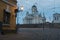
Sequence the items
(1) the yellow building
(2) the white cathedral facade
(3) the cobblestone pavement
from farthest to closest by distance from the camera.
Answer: (2) the white cathedral facade < (1) the yellow building < (3) the cobblestone pavement

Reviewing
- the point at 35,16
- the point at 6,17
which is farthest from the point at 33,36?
the point at 35,16

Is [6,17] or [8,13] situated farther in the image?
[8,13]

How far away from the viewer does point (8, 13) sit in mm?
23125

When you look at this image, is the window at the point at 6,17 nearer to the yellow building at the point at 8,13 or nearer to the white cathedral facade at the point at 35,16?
the yellow building at the point at 8,13

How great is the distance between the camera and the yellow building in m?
21.4

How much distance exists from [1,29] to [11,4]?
424cm

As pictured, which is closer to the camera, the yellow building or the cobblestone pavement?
the cobblestone pavement

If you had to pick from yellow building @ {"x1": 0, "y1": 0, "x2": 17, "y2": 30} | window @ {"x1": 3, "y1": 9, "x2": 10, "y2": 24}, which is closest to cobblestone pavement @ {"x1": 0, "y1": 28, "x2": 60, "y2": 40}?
yellow building @ {"x1": 0, "y1": 0, "x2": 17, "y2": 30}

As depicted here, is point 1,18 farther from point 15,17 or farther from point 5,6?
point 15,17

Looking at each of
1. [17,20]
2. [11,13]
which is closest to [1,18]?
[11,13]

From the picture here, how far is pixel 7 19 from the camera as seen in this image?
23078mm

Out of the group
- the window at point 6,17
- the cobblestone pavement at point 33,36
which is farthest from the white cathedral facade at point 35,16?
the window at point 6,17

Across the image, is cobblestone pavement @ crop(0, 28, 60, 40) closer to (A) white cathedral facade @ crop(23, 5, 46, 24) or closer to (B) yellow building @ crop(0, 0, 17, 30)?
(B) yellow building @ crop(0, 0, 17, 30)

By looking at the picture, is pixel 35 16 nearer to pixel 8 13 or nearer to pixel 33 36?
pixel 8 13
